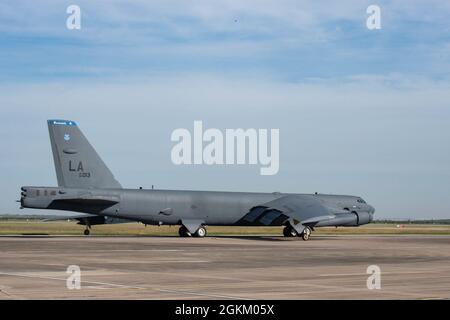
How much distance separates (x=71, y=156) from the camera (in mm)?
63438

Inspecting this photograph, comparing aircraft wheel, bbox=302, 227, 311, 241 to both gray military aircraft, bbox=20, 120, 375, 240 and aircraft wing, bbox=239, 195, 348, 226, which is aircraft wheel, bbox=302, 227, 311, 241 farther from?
aircraft wing, bbox=239, 195, 348, 226

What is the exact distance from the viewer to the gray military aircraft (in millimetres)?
62000

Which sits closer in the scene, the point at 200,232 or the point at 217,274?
the point at 217,274

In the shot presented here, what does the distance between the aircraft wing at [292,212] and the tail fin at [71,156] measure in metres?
14.8

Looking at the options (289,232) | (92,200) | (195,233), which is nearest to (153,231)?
(195,233)

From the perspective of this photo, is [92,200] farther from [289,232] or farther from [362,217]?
[362,217]

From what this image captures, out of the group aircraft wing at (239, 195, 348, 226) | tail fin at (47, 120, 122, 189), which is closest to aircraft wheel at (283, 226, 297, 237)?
aircraft wing at (239, 195, 348, 226)

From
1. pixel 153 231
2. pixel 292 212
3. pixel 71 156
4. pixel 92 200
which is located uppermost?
pixel 71 156

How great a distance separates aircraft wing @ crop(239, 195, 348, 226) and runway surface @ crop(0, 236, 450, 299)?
21.6 meters

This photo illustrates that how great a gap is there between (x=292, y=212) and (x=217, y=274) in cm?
4078

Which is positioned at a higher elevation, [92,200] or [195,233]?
[92,200]

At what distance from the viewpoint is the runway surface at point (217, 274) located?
818 inches
